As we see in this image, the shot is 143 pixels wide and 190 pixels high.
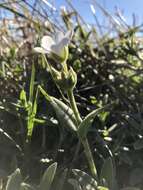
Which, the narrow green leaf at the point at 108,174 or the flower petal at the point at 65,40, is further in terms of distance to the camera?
the narrow green leaf at the point at 108,174

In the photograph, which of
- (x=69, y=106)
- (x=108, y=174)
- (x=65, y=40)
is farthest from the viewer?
(x=69, y=106)

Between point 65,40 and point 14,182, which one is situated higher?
point 65,40

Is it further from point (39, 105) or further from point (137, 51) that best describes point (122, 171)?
point (137, 51)

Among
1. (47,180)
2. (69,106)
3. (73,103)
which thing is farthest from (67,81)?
(69,106)

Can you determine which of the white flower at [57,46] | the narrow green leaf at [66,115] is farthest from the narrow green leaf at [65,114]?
the white flower at [57,46]

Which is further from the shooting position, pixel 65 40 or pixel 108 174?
pixel 108 174

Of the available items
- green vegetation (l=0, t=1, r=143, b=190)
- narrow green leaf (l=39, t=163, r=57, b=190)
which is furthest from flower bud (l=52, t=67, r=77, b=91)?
narrow green leaf (l=39, t=163, r=57, b=190)

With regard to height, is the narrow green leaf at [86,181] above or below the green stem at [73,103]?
below

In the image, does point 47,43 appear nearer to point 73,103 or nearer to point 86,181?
point 73,103

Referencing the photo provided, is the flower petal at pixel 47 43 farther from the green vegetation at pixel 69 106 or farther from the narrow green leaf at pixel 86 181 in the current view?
the narrow green leaf at pixel 86 181

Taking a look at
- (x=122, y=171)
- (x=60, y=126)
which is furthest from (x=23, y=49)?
(x=122, y=171)

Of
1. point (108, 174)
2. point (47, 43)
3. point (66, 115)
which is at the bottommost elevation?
point (108, 174)

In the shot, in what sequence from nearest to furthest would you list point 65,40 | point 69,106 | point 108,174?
A: point 65,40 → point 108,174 → point 69,106
